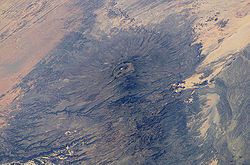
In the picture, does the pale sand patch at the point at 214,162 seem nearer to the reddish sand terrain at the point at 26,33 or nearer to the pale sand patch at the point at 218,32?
the pale sand patch at the point at 218,32

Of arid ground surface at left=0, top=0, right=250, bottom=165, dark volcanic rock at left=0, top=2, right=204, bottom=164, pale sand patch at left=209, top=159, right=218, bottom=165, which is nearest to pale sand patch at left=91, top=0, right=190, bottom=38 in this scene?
arid ground surface at left=0, top=0, right=250, bottom=165

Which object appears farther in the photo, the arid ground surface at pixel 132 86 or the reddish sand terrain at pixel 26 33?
the reddish sand terrain at pixel 26 33

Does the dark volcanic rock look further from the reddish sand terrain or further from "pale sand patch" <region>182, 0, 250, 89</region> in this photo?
the reddish sand terrain

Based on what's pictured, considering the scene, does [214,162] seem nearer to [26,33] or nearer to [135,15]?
[135,15]

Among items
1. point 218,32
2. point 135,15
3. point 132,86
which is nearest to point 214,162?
point 132,86

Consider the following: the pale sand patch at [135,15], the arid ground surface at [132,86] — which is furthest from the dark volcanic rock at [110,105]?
the pale sand patch at [135,15]

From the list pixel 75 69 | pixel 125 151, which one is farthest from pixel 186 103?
pixel 75 69

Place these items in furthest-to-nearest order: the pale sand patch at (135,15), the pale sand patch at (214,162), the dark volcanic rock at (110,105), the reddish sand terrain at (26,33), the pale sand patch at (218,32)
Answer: the pale sand patch at (135,15) < the reddish sand terrain at (26,33) < the pale sand patch at (218,32) < the dark volcanic rock at (110,105) < the pale sand patch at (214,162)

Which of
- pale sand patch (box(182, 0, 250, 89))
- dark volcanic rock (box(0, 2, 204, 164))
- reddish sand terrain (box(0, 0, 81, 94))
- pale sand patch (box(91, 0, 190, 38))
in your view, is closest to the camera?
Result: dark volcanic rock (box(0, 2, 204, 164))
